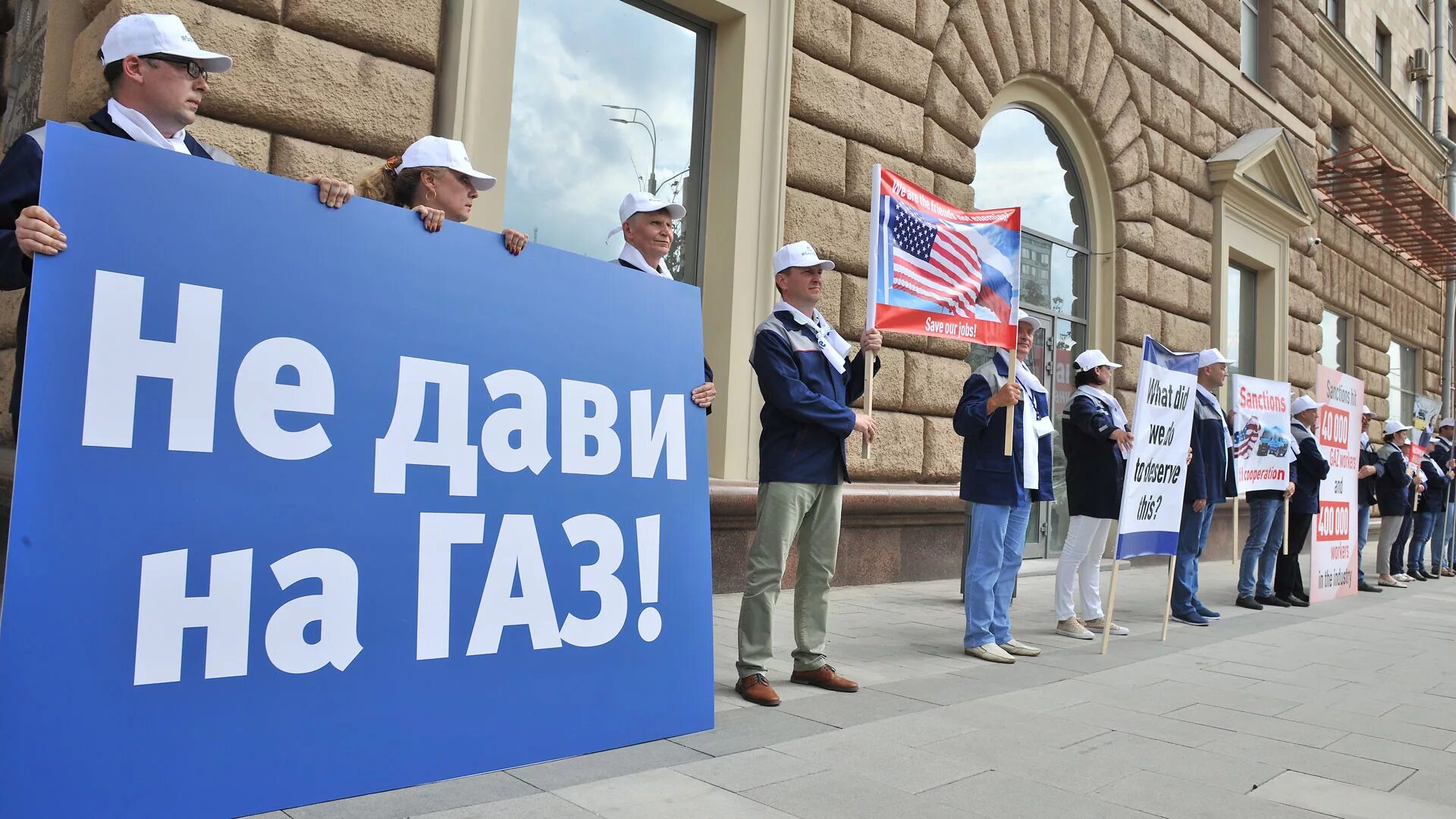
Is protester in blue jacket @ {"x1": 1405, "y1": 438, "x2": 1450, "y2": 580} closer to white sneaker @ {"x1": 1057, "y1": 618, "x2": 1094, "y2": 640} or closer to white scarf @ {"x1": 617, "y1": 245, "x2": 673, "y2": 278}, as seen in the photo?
white sneaker @ {"x1": 1057, "y1": 618, "x2": 1094, "y2": 640}

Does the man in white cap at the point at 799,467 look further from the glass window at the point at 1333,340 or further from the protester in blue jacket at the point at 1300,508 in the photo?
the glass window at the point at 1333,340

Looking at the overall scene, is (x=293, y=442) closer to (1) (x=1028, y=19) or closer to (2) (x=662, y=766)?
(2) (x=662, y=766)

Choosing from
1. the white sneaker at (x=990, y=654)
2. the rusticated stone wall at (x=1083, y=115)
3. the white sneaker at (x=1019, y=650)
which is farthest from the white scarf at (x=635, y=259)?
the rusticated stone wall at (x=1083, y=115)

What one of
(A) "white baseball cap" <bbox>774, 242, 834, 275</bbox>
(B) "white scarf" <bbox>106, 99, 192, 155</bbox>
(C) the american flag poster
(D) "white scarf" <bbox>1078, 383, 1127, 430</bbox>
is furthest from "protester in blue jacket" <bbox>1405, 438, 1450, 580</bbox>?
(B) "white scarf" <bbox>106, 99, 192, 155</bbox>

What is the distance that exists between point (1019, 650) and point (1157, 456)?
1661mm

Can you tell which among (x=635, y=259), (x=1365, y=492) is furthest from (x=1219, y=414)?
(x=635, y=259)

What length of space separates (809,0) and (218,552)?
6447 millimetres

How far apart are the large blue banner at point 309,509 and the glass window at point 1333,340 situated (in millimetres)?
16608

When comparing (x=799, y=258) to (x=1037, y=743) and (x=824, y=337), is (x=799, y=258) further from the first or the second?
(x=1037, y=743)

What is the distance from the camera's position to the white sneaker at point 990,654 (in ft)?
17.4

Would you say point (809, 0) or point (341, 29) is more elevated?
point (809, 0)

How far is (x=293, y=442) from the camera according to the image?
2.71 meters

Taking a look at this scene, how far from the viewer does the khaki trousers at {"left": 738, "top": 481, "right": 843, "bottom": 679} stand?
4.23 metres

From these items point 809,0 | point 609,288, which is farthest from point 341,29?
point 809,0
